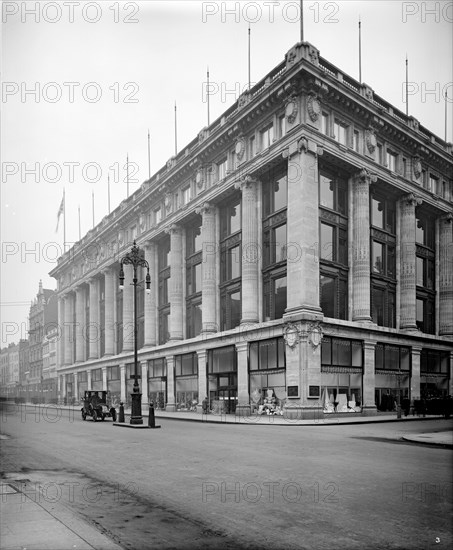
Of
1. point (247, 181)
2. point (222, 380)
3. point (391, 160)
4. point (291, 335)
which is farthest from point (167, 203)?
point (291, 335)

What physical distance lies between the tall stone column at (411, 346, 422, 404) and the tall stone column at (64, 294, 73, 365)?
5506 cm

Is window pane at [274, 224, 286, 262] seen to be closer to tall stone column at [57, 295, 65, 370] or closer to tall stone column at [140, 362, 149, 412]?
tall stone column at [140, 362, 149, 412]

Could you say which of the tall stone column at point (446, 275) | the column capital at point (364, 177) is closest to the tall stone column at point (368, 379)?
the column capital at point (364, 177)

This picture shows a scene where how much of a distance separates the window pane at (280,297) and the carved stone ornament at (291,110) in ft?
35.3

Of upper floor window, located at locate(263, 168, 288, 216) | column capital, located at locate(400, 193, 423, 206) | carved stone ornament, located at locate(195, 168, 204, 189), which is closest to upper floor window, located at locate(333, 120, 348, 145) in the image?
upper floor window, located at locate(263, 168, 288, 216)

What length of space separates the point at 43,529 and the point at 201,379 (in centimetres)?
3848

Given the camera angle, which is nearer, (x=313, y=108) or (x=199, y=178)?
(x=313, y=108)

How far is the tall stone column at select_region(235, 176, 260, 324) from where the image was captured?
39000 mm

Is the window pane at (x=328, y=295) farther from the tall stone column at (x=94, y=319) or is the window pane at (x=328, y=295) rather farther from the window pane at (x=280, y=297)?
the tall stone column at (x=94, y=319)

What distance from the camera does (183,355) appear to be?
4884cm

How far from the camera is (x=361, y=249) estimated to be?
129 ft

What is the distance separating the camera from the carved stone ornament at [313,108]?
35594 millimetres

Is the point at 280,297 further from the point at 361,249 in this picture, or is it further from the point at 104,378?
the point at 104,378

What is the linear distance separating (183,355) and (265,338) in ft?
46.0
